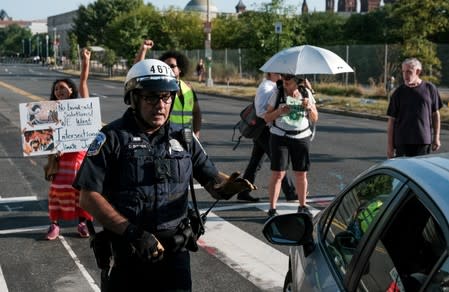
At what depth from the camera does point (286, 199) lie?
829 cm

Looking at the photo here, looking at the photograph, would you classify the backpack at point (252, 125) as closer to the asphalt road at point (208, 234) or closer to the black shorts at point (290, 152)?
the asphalt road at point (208, 234)

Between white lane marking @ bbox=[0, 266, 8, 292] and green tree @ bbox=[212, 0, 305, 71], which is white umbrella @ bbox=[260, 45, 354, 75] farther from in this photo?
green tree @ bbox=[212, 0, 305, 71]

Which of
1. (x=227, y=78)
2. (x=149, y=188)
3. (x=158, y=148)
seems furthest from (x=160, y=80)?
(x=227, y=78)

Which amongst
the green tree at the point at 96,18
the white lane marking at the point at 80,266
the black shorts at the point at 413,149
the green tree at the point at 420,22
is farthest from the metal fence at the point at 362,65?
the green tree at the point at 96,18

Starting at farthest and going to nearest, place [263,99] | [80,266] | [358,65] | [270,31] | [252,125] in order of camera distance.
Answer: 1. [358,65]
2. [270,31]
3. [252,125]
4. [263,99]
5. [80,266]

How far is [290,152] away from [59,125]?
7.95 feet

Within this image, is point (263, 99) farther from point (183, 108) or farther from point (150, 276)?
point (150, 276)

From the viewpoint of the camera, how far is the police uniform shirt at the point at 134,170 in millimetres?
3139

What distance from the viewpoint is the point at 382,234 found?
2.51m

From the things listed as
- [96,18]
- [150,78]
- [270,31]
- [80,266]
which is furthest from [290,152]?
[96,18]

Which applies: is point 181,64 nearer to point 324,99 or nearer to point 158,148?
point 158,148

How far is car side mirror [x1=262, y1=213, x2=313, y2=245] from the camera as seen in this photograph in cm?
315

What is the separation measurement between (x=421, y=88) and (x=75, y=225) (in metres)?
3.97

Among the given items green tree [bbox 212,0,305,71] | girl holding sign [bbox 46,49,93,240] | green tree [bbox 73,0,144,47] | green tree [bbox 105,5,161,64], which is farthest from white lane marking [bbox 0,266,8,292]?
green tree [bbox 73,0,144,47]
